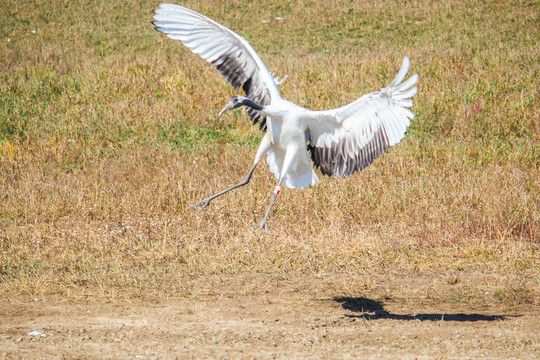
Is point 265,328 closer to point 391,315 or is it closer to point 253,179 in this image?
point 391,315

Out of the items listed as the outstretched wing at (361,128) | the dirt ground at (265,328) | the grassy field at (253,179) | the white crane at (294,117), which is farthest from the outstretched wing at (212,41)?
the dirt ground at (265,328)

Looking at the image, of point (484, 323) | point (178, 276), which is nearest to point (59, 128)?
point (178, 276)

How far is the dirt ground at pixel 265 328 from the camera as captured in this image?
12.5 ft

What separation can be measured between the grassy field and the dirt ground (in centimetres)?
26

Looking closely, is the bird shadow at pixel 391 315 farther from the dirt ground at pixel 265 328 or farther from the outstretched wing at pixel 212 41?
the outstretched wing at pixel 212 41

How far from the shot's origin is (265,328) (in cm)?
426

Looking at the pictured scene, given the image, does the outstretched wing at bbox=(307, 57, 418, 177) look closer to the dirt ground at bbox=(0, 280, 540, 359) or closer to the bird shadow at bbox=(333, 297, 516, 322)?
the dirt ground at bbox=(0, 280, 540, 359)

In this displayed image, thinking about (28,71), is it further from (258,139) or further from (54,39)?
(258,139)

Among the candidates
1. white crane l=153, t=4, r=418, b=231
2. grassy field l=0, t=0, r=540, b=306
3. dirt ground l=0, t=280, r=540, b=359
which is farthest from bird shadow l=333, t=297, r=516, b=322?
white crane l=153, t=4, r=418, b=231

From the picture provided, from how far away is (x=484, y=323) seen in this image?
4406mm

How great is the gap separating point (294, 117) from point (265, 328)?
192cm


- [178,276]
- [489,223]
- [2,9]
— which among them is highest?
[2,9]

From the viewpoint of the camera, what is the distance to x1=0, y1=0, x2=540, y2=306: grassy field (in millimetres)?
5613

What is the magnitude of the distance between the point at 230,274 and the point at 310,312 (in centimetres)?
111
